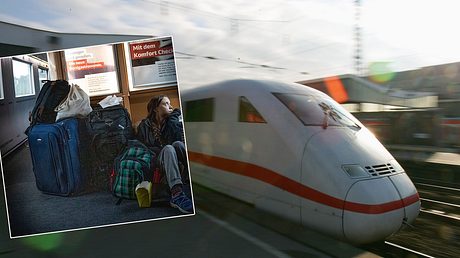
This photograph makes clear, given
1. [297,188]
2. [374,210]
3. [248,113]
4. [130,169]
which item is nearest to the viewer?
[130,169]

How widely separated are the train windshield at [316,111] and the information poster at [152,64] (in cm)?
188

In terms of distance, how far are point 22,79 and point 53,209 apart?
119 centimetres

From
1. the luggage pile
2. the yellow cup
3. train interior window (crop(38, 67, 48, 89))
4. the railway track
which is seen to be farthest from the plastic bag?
the railway track

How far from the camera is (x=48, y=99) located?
11.8 ft

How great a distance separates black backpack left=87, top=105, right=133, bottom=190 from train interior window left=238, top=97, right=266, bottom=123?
1.96 metres

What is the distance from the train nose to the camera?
162 inches

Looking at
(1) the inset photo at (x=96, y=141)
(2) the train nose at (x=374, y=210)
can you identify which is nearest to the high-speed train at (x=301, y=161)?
(2) the train nose at (x=374, y=210)

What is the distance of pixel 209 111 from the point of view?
607 cm

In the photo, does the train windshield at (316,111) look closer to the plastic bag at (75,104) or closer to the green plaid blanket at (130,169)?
the green plaid blanket at (130,169)

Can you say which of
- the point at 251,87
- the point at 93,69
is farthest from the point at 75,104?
the point at 251,87

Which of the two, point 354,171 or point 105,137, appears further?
point 354,171

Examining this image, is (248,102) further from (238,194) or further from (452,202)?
(452,202)

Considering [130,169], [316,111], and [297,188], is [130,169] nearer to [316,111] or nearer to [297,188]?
[297,188]

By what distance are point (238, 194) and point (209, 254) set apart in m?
1.43
